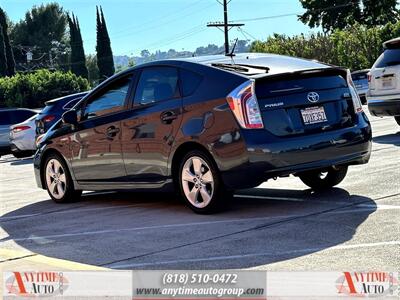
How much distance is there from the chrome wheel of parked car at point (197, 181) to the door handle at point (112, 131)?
1256 mm

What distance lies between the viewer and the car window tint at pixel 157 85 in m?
7.57

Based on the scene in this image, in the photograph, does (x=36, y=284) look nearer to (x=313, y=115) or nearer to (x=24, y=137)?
(x=313, y=115)

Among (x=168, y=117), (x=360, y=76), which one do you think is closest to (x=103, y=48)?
(x=360, y=76)

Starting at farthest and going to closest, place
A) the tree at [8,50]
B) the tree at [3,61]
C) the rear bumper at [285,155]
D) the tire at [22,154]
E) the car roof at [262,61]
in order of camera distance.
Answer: the tree at [8,50], the tree at [3,61], the tire at [22,154], the car roof at [262,61], the rear bumper at [285,155]

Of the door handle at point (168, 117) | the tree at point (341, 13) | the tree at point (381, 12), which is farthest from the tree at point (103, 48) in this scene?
the door handle at point (168, 117)

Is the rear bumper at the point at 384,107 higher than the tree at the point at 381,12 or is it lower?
lower

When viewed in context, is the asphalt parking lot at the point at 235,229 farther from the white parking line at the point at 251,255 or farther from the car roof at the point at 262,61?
the car roof at the point at 262,61

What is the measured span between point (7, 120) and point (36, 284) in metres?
17.8

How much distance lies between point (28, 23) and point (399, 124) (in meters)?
88.6

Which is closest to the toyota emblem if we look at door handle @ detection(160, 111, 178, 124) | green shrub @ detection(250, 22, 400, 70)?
door handle @ detection(160, 111, 178, 124)

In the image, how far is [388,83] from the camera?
12.9 m

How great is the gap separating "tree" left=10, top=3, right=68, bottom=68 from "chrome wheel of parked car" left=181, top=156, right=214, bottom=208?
292 feet

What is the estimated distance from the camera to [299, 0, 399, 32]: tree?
211ft

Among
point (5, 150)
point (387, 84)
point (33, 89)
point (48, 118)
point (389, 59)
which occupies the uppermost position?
point (33, 89)
